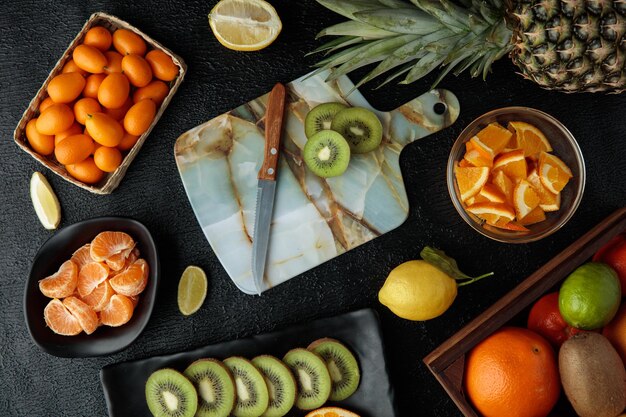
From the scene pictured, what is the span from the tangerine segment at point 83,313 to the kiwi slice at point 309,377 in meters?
0.52

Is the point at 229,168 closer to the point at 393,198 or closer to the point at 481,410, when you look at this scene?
the point at 393,198

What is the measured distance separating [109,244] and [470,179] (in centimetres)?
97

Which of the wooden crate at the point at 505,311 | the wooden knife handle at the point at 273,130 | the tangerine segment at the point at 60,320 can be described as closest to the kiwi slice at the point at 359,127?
the wooden knife handle at the point at 273,130

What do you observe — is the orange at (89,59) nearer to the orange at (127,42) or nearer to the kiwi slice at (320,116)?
the orange at (127,42)

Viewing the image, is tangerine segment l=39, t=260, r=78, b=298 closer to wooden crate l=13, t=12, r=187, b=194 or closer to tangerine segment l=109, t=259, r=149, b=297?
tangerine segment l=109, t=259, r=149, b=297

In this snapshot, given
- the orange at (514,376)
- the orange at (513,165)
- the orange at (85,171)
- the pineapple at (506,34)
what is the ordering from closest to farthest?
the pineapple at (506,34) < the orange at (514,376) < the orange at (513,165) < the orange at (85,171)

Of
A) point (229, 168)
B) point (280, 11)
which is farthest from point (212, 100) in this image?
point (280, 11)

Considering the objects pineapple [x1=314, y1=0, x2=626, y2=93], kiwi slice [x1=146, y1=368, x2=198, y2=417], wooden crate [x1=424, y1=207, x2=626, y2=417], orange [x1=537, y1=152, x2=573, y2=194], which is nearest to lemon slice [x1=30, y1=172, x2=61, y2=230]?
kiwi slice [x1=146, y1=368, x2=198, y2=417]

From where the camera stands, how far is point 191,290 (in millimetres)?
1639

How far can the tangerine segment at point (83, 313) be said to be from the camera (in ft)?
5.02

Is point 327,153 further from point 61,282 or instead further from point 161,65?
point 61,282

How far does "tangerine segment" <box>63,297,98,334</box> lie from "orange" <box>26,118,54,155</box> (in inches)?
16.0

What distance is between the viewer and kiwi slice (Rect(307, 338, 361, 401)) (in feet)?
5.17

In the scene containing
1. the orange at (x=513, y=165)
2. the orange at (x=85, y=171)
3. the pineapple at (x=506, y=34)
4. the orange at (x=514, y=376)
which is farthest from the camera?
the orange at (x=85, y=171)
